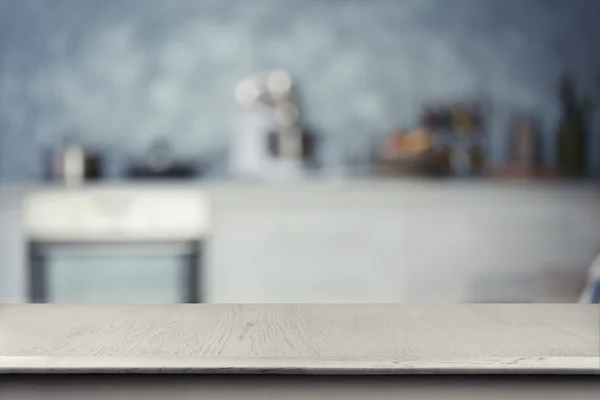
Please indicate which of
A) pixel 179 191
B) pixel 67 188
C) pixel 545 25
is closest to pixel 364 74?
pixel 545 25

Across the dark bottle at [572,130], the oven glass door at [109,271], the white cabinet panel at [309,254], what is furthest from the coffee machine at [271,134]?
the dark bottle at [572,130]

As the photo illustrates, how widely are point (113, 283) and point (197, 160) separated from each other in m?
0.90

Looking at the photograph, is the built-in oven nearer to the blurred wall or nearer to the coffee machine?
the coffee machine

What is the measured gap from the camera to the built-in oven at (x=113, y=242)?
3.47m

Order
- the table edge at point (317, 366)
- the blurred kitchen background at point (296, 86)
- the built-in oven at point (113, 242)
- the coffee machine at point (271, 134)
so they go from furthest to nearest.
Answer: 1. the blurred kitchen background at point (296, 86)
2. the coffee machine at point (271, 134)
3. the built-in oven at point (113, 242)
4. the table edge at point (317, 366)

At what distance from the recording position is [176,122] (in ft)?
13.6

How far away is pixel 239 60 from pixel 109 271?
50.5 inches

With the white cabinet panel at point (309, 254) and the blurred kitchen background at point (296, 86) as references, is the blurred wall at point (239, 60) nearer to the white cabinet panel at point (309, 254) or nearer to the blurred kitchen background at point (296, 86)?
the blurred kitchen background at point (296, 86)

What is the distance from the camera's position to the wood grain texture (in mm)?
719

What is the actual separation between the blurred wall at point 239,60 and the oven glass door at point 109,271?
80 cm

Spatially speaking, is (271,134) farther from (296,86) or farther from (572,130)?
(572,130)

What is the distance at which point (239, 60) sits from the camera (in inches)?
163

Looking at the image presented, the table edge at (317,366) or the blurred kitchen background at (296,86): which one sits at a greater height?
the blurred kitchen background at (296,86)

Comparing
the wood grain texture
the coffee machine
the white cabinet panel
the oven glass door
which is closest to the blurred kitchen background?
the coffee machine
